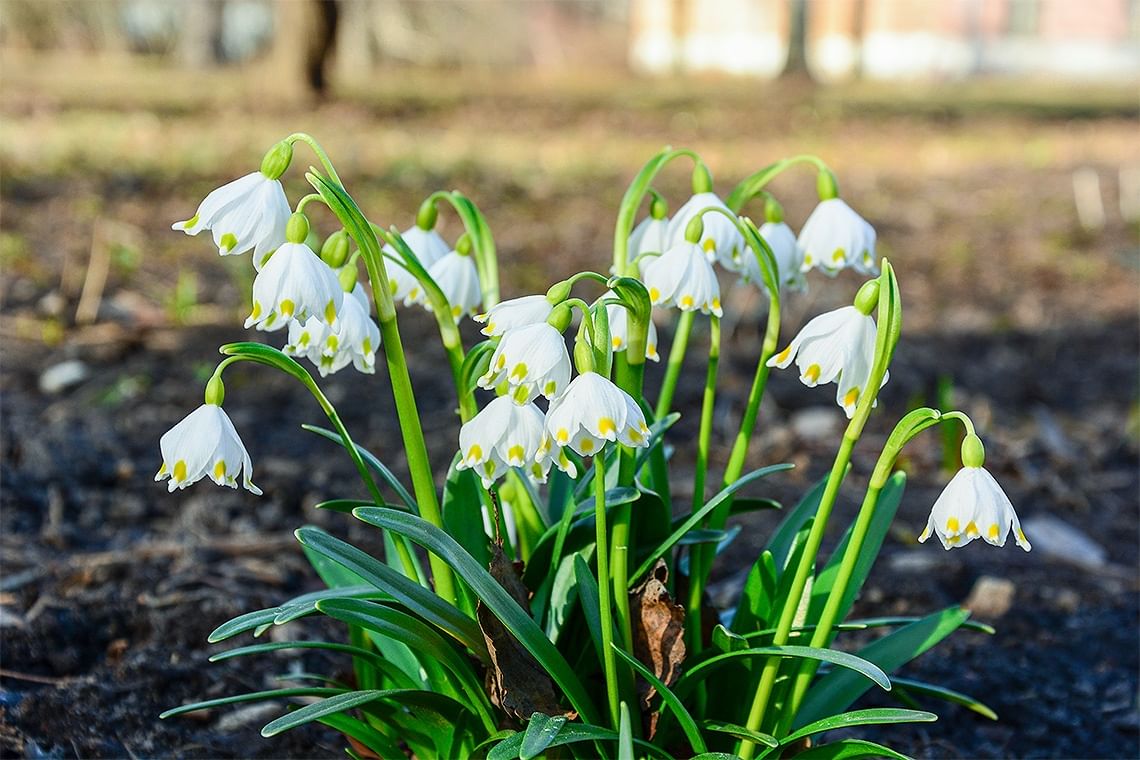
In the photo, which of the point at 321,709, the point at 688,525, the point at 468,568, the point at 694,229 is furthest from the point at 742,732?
the point at 694,229

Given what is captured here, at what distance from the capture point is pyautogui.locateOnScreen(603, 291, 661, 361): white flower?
150 cm

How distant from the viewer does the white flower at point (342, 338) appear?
56.3 inches

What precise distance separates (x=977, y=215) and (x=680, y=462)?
4.23 m

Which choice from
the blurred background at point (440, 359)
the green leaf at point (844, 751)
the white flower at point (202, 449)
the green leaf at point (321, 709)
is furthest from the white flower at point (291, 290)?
the blurred background at point (440, 359)

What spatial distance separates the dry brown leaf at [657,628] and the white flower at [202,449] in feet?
1.70

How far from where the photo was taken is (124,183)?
5.90 m

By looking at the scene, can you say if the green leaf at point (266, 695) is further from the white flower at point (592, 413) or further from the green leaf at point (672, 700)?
the white flower at point (592, 413)

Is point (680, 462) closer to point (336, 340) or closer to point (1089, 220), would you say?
point (336, 340)

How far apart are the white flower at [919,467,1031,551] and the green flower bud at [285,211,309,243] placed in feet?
2.33

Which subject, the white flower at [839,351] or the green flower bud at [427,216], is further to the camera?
the green flower bud at [427,216]

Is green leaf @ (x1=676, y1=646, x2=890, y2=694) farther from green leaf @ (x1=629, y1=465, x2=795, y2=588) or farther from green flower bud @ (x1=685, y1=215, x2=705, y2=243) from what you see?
green flower bud @ (x1=685, y1=215, x2=705, y2=243)

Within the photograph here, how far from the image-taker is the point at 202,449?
4.39 feet

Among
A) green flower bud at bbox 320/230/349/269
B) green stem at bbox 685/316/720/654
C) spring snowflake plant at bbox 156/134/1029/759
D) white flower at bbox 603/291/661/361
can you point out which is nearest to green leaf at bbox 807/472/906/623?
spring snowflake plant at bbox 156/134/1029/759

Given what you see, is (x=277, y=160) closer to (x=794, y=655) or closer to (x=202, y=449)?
(x=202, y=449)
